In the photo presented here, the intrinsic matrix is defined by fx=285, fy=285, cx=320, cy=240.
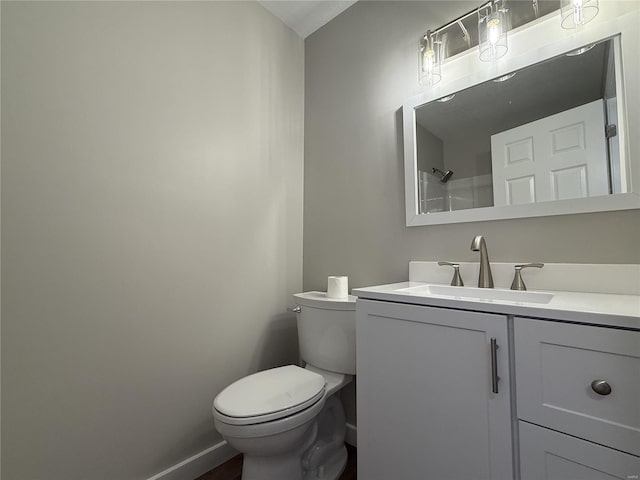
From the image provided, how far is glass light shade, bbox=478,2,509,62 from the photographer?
109 cm

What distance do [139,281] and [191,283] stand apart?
0.21 meters

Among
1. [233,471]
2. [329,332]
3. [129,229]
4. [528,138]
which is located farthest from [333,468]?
[528,138]

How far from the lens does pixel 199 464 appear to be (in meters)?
1.28

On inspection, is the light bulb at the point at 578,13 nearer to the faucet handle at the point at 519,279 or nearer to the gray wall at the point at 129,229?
the faucet handle at the point at 519,279

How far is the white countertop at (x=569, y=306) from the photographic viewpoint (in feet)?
1.88

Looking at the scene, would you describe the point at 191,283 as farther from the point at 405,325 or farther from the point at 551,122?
the point at 551,122

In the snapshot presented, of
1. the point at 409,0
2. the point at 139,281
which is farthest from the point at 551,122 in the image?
the point at 139,281

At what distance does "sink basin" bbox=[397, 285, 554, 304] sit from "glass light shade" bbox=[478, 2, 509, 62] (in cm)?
91

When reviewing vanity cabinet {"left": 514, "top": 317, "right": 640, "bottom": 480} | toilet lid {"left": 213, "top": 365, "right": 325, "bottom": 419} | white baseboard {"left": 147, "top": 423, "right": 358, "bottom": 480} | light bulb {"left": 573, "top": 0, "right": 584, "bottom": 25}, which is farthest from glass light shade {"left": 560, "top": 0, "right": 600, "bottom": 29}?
white baseboard {"left": 147, "top": 423, "right": 358, "bottom": 480}

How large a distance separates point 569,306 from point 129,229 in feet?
4.69

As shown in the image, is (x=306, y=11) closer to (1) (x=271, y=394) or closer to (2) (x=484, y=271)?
(2) (x=484, y=271)

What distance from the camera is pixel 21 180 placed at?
0.91 m

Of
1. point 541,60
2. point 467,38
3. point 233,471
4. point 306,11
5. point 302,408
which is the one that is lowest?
point 233,471

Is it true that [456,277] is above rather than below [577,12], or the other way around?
below
